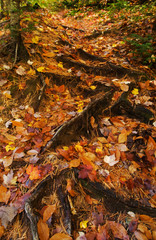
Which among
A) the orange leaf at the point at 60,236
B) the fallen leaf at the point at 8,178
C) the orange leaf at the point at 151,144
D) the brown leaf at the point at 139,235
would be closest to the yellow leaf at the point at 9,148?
the fallen leaf at the point at 8,178

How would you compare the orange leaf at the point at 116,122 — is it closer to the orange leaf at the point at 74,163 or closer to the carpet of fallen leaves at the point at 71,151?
the carpet of fallen leaves at the point at 71,151

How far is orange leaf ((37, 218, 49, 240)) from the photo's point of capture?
3.96ft

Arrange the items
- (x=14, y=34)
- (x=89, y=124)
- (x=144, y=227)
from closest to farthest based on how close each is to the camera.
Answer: (x=144, y=227), (x=89, y=124), (x=14, y=34)

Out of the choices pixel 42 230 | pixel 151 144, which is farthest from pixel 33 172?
pixel 151 144

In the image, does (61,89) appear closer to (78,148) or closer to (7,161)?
(78,148)

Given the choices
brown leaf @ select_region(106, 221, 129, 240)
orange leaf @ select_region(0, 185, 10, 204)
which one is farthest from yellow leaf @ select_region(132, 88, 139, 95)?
orange leaf @ select_region(0, 185, 10, 204)

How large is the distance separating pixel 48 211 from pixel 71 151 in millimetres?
670

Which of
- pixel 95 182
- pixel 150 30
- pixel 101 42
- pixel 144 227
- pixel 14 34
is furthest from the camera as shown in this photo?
pixel 101 42

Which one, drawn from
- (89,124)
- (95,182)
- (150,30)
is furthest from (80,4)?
(95,182)

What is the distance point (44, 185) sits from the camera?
1.47 meters

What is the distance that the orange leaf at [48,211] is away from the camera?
4.34 feet

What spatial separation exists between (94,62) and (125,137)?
1.72 meters

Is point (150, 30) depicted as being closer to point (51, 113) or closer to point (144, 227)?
point (51, 113)

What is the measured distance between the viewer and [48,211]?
1.36 metres
